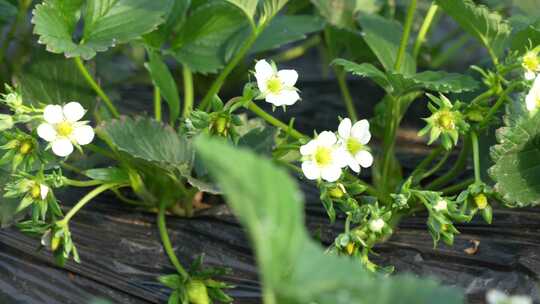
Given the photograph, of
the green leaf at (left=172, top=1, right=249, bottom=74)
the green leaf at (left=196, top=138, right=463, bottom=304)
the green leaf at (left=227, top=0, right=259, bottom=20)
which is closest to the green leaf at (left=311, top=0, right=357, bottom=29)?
the green leaf at (left=172, top=1, right=249, bottom=74)

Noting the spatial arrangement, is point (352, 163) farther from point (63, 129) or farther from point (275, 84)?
point (63, 129)

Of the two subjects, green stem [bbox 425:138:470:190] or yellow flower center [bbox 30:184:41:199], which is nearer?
yellow flower center [bbox 30:184:41:199]

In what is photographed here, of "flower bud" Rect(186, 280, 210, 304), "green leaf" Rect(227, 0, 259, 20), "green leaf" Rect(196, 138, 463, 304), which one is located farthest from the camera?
"green leaf" Rect(227, 0, 259, 20)

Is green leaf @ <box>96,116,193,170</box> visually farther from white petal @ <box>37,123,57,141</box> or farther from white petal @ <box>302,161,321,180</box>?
white petal @ <box>302,161,321,180</box>

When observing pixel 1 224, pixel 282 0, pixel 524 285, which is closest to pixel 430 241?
pixel 524 285

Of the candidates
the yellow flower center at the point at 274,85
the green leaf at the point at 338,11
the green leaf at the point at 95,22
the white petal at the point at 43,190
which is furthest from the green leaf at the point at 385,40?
the white petal at the point at 43,190

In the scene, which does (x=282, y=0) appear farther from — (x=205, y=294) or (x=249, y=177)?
(x=249, y=177)

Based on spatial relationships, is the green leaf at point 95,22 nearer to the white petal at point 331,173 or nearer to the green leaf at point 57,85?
the green leaf at point 57,85
